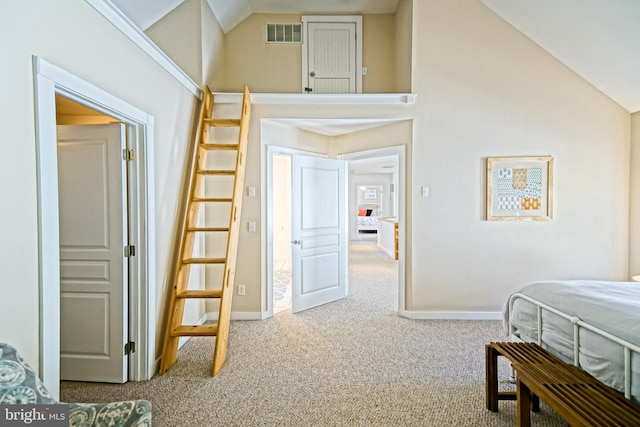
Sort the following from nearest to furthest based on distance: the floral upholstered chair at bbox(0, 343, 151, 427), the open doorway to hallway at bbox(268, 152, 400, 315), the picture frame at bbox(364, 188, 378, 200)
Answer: the floral upholstered chair at bbox(0, 343, 151, 427) < the open doorway to hallway at bbox(268, 152, 400, 315) < the picture frame at bbox(364, 188, 378, 200)

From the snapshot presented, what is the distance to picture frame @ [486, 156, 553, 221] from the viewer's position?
388 centimetres

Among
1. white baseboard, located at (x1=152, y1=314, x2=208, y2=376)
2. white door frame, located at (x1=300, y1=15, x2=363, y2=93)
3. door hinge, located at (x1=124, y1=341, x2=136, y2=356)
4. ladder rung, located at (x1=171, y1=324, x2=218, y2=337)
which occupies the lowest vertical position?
white baseboard, located at (x1=152, y1=314, x2=208, y2=376)

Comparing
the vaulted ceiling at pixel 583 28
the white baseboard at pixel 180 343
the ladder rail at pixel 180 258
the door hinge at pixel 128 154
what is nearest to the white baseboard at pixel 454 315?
the white baseboard at pixel 180 343

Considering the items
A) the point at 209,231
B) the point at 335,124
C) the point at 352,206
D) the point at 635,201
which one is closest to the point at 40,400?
the point at 209,231

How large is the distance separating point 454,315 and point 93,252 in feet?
12.6

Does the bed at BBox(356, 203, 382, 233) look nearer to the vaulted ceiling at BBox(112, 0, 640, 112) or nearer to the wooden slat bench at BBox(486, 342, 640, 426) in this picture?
the vaulted ceiling at BBox(112, 0, 640, 112)

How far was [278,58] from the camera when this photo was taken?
462 cm

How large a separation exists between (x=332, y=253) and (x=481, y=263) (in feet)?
6.46

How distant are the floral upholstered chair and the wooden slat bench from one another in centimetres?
190

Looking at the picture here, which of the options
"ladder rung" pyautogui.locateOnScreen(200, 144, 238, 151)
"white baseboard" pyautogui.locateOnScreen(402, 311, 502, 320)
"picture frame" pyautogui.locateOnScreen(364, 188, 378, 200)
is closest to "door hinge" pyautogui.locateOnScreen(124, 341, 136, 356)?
"ladder rung" pyautogui.locateOnScreen(200, 144, 238, 151)

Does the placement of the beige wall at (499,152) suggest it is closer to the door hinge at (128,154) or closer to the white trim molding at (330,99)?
the white trim molding at (330,99)

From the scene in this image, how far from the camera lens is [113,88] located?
219 centimetres

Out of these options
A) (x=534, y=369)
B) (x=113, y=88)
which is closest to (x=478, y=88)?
(x=534, y=369)

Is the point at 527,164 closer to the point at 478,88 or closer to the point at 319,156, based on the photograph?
the point at 478,88
